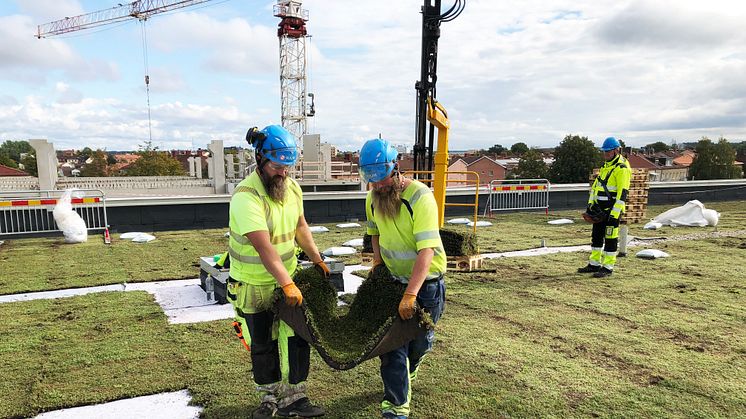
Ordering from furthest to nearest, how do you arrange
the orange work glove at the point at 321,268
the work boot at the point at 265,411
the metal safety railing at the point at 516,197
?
the metal safety railing at the point at 516,197 < the orange work glove at the point at 321,268 < the work boot at the point at 265,411

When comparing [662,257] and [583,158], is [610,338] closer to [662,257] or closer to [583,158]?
[662,257]

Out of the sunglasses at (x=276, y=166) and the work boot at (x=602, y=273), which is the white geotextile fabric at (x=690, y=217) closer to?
the work boot at (x=602, y=273)

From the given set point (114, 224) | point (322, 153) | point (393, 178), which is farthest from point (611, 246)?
point (322, 153)

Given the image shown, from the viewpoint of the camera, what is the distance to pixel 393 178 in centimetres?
317

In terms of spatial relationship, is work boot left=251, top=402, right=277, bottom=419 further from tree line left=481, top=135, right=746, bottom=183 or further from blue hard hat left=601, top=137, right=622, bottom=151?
tree line left=481, top=135, right=746, bottom=183

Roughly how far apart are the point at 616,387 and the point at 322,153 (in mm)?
22258

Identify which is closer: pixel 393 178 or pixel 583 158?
pixel 393 178

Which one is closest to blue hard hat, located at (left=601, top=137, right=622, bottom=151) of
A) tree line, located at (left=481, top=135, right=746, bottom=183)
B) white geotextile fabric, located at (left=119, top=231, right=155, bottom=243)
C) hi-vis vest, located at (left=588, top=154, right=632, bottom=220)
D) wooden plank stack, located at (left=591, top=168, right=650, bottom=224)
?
hi-vis vest, located at (left=588, top=154, right=632, bottom=220)

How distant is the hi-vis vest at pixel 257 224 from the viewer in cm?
299

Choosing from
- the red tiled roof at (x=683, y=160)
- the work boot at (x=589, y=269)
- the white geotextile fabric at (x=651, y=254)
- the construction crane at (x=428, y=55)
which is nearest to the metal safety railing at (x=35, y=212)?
the construction crane at (x=428, y=55)

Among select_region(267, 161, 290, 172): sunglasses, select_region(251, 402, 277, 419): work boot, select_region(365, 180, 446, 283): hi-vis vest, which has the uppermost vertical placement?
select_region(267, 161, 290, 172): sunglasses

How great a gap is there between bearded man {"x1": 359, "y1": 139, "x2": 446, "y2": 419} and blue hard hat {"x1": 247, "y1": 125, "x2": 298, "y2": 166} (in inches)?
19.6

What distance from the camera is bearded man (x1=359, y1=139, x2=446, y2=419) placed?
2990 millimetres

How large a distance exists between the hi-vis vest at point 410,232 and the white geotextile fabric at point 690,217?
39.8ft
